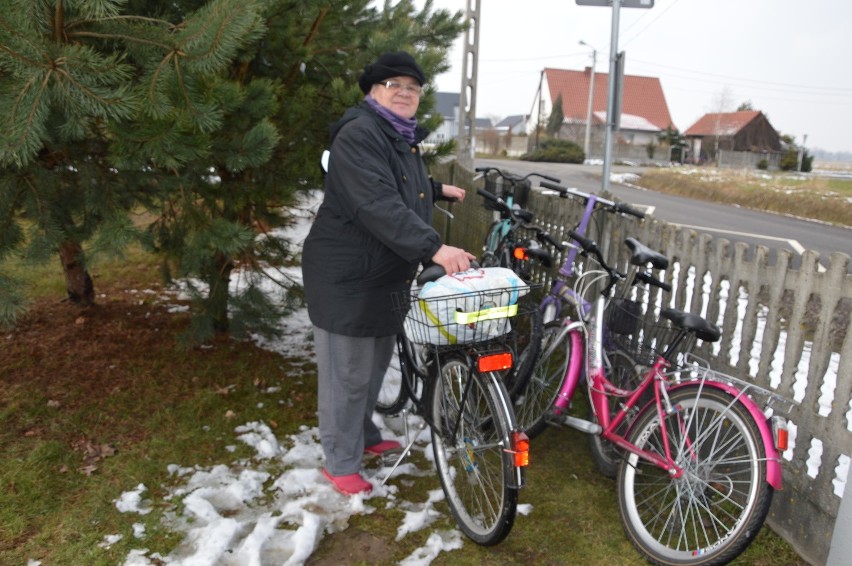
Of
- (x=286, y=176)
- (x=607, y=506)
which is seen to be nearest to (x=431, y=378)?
(x=607, y=506)

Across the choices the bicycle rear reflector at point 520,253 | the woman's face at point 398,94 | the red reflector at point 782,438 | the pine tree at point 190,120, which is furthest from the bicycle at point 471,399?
the pine tree at point 190,120

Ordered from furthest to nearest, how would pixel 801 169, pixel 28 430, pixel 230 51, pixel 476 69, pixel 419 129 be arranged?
1. pixel 801 169
2. pixel 476 69
3. pixel 28 430
4. pixel 419 129
5. pixel 230 51

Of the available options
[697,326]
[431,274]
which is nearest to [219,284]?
[431,274]

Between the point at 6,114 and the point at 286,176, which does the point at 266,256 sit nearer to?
the point at 286,176

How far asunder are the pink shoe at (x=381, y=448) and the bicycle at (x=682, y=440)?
89cm

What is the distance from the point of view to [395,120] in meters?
2.64

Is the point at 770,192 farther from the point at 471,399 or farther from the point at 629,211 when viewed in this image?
the point at 471,399

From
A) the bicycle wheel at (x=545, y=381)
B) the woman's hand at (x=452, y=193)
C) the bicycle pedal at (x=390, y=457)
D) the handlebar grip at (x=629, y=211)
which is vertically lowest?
the bicycle pedal at (x=390, y=457)

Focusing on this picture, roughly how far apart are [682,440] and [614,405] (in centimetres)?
90

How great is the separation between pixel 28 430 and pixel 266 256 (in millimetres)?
1658

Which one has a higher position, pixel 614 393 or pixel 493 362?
pixel 493 362

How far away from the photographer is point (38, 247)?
2865 mm

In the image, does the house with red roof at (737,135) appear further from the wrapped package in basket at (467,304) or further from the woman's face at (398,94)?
the wrapped package in basket at (467,304)

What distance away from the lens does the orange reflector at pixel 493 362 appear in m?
2.46
